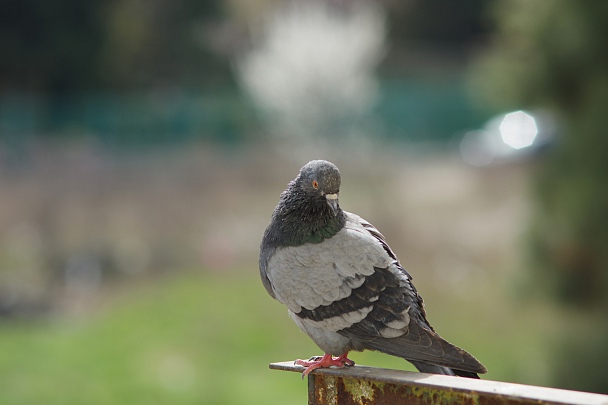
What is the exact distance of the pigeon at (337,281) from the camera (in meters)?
2.79

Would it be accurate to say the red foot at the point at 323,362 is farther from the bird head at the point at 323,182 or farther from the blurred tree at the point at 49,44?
the blurred tree at the point at 49,44

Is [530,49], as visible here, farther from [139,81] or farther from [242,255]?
[139,81]

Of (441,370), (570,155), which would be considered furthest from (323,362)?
(570,155)

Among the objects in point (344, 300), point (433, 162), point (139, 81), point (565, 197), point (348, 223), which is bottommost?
point (344, 300)

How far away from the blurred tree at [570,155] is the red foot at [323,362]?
14.0 feet

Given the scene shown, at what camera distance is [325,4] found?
24.0 m

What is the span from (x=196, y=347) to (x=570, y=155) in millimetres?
5195

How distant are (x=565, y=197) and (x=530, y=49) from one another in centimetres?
122

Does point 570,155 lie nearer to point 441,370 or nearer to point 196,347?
point 441,370

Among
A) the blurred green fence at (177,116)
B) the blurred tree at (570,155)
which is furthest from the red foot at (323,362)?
the blurred green fence at (177,116)

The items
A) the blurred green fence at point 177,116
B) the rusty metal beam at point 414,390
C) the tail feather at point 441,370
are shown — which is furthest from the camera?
the blurred green fence at point 177,116

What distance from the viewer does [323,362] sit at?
8.91ft

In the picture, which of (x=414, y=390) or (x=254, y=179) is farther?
(x=254, y=179)

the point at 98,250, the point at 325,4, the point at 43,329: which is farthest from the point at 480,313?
the point at 325,4
